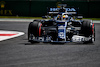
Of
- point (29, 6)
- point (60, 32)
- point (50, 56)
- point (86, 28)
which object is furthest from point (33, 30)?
point (29, 6)

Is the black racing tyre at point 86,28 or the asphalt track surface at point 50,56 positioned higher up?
the black racing tyre at point 86,28

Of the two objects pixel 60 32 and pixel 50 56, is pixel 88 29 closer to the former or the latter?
pixel 60 32

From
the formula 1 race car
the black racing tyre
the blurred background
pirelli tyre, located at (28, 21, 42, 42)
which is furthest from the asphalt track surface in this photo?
the blurred background

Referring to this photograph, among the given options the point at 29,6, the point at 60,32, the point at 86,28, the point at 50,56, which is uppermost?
the point at 29,6

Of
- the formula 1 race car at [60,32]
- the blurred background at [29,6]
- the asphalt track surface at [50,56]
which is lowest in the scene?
the asphalt track surface at [50,56]

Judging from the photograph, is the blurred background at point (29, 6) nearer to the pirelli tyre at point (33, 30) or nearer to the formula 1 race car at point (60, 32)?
the formula 1 race car at point (60, 32)

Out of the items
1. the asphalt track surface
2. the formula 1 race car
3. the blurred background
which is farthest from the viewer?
the blurred background

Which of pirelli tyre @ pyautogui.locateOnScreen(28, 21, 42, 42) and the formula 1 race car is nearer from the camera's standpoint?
the formula 1 race car

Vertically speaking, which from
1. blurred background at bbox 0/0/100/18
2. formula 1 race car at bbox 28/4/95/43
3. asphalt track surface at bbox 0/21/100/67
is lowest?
asphalt track surface at bbox 0/21/100/67

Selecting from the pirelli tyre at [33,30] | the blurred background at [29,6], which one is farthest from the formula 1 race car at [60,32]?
the blurred background at [29,6]

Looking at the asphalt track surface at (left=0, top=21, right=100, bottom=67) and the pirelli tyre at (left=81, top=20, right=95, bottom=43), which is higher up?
the pirelli tyre at (left=81, top=20, right=95, bottom=43)

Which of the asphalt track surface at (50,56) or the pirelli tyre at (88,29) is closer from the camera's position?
the asphalt track surface at (50,56)

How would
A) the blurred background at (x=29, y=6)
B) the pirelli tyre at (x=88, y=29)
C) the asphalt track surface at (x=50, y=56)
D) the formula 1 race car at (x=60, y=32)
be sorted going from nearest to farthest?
the asphalt track surface at (x=50, y=56)
the formula 1 race car at (x=60, y=32)
the pirelli tyre at (x=88, y=29)
the blurred background at (x=29, y=6)

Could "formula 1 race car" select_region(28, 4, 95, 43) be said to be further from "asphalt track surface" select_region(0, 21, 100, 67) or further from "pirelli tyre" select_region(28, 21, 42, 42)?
"asphalt track surface" select_region(0, 21, 100, 67)
